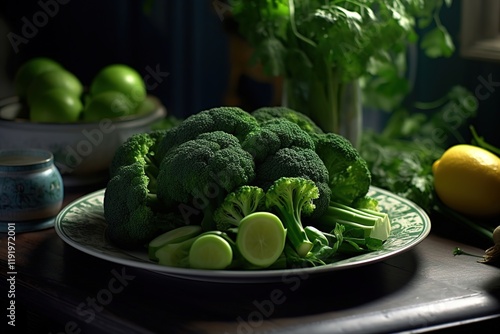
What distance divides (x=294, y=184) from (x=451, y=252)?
28 cm

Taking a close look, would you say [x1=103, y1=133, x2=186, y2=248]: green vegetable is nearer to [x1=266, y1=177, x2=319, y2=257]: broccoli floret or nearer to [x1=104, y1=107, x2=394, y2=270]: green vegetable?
[x1=104, y1=107, x2=394, y2=270]: green vegetable

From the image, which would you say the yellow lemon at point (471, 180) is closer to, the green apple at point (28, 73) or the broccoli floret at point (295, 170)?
the broccoli floret at point (295, 170)

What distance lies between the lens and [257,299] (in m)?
0.98

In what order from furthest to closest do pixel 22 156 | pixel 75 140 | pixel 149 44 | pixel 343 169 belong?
pixel 149 44, pixel 75 140, pixel 22 156, pixel 343 169

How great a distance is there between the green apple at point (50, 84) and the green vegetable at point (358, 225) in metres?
0.67

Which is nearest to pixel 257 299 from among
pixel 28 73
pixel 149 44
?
pixel 28 73

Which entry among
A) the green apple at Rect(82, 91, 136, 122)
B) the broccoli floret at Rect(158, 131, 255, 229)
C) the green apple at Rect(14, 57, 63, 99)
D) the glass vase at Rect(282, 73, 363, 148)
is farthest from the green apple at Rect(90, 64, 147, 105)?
the broccoli floret at Rect(158, 131, 255, 229)

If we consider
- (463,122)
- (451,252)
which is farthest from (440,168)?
(463,122)

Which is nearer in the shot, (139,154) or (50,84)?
(139,154)

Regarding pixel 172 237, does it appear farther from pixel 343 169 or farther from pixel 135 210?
pixel 343 169

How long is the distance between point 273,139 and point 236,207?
0.39 ft

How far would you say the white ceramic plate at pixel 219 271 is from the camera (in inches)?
38.2

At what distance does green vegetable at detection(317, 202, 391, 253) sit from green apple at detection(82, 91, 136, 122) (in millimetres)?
568

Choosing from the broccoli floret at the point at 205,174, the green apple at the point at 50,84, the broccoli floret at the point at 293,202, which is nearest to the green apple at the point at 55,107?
the green apple at the point at 50,84
